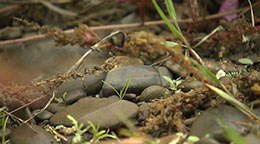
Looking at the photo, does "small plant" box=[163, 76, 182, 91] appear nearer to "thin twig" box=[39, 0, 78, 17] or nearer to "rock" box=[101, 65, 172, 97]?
"rock" box=[101, 65, 172, 97]

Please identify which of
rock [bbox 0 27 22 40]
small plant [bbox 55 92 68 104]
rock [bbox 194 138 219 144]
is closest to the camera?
rock [bbox 194 138 219 144]

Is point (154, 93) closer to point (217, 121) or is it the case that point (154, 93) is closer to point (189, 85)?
point (189, 85)

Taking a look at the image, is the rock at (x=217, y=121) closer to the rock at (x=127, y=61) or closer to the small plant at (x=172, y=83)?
the small plant at (x=172, y=83)

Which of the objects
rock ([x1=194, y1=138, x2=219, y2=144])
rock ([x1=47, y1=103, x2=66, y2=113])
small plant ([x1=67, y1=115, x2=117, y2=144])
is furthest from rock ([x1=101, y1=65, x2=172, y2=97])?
rock ([x1=194, y1=138, x2=219, y2=144])

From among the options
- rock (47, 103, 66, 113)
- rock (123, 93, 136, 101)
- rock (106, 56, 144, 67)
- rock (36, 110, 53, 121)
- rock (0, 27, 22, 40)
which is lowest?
rock (36, 110, 53, 121)

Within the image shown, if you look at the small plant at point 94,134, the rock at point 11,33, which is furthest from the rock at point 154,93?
the rock at point 11,33

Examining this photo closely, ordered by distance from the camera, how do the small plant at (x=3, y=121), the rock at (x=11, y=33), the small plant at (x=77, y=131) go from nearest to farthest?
the small plant at (x=77, y=131)
the small plant at (x=3, y=121)
the rock at (x=11, y=33)

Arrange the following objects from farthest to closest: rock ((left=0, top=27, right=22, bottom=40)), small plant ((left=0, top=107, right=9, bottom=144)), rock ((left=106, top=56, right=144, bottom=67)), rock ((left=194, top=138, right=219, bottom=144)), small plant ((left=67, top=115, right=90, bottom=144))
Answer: rock ((left=0, top=27, right=22, bottom=40)), rock ((left=106, top=56, right=144, bottom=67)), small plant ((left=0, top=107, right=9, bottom=144)), small plant ((left=67, top=115, right=90, bottom=144)), rock ((left=194, top=138, right=219, bottom=144))
